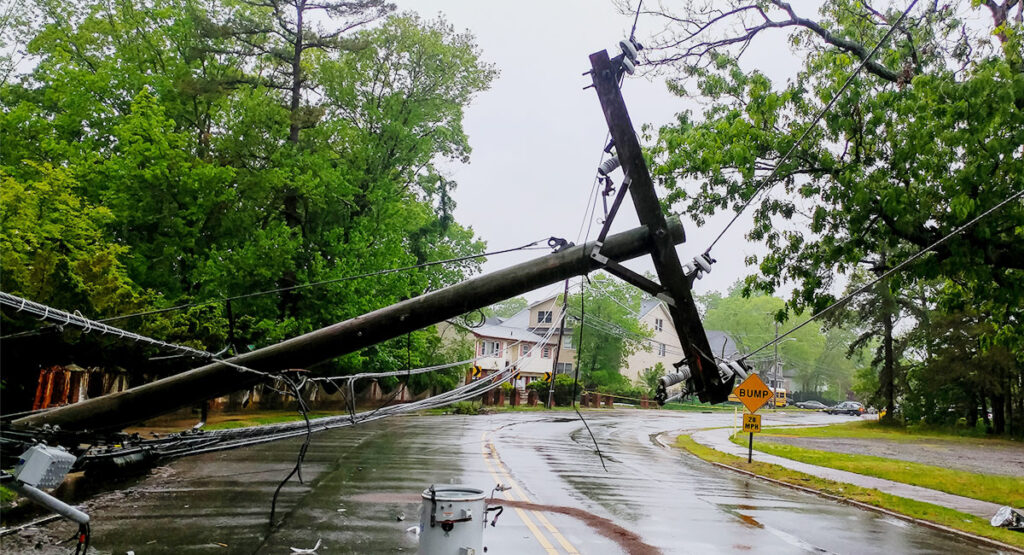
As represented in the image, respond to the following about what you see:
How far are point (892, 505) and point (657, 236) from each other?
10172 millimetres

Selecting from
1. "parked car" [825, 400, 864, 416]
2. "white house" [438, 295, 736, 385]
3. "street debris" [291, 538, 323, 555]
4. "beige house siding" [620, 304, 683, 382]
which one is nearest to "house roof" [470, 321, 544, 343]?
"white house" [438, 295, 736, 385]

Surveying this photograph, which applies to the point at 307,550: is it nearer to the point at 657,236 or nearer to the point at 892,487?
the point at 657,236

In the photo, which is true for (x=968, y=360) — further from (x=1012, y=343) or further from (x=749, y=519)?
(x=749, y=519)

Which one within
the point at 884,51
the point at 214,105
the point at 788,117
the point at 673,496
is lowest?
the point at 673,496

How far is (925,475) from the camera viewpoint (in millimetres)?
18469

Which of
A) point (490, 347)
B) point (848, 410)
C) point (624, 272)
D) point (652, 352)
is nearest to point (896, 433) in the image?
point (652, 352)

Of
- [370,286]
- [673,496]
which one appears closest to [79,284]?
[370,286]

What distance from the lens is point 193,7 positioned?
25.3 meters

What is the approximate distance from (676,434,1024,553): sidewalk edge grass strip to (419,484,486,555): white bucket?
8.55 metres

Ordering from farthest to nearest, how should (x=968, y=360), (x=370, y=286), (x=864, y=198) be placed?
1. (x=968, y=360)
2. (x=370, y=286)
3. (x=864, y=198)

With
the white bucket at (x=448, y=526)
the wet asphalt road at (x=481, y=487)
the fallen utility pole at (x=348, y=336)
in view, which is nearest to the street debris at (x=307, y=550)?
the wet asphalt road at (x=481, y=487)

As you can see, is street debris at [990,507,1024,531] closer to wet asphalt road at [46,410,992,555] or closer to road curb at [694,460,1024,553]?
road curb at [694,460,1024,553]

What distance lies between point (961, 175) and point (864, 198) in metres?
1.36

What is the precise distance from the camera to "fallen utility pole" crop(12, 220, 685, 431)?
5.58 meters
